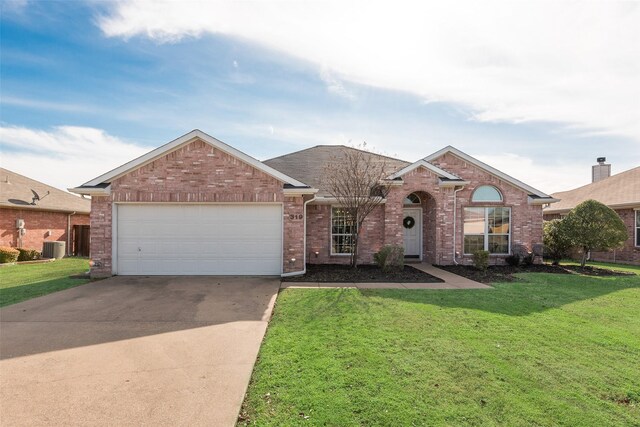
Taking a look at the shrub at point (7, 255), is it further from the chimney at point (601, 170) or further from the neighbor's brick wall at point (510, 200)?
the chimney at point (601, 170)

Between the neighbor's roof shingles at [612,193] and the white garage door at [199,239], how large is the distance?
17479mm

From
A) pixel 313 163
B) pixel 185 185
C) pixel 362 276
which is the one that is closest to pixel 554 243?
pixel 362 276

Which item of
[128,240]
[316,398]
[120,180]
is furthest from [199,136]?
[316,398]

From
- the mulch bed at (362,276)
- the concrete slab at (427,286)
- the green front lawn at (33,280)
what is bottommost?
the green front lawn at (33,280)

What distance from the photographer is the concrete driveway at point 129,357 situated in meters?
3.35

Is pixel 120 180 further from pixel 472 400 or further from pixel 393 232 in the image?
pixel 472 400

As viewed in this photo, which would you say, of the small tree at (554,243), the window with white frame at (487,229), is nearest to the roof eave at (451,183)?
the window with white frame at (487,229)

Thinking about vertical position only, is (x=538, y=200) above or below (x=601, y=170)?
below

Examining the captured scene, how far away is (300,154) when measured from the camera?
16.5 m

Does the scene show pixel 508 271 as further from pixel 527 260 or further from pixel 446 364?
pixel 446 364

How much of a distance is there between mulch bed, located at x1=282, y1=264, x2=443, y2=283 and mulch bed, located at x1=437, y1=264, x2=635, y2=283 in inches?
62.5

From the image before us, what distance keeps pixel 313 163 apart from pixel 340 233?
3.90 meters

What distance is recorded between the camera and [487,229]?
1441cm

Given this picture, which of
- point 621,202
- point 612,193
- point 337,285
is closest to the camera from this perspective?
point 337,285
